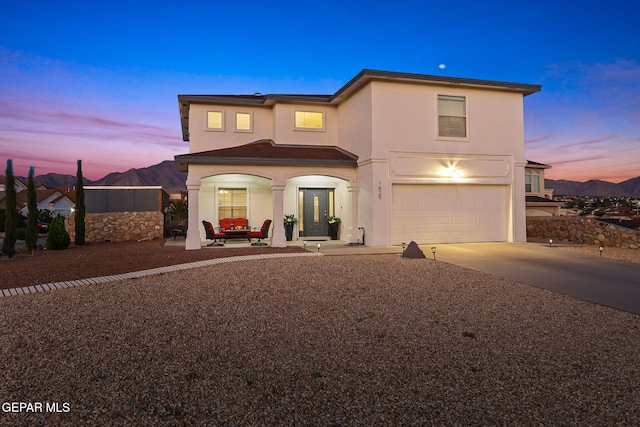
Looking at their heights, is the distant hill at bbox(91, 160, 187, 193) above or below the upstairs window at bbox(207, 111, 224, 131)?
above

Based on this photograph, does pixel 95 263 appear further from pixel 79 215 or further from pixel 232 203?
pixel 79 215

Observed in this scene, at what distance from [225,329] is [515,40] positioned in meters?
19.3

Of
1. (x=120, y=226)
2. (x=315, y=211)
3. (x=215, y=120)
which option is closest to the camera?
(x=315, y=211)

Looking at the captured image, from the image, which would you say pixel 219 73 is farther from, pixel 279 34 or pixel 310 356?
pixel 310 356

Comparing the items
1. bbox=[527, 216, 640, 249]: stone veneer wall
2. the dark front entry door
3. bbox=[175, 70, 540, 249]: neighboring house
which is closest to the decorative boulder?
bbox=[175, 70, 540, 249]: neighboring house

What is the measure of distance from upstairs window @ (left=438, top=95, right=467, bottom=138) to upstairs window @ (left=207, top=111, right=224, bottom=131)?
8.96 meters

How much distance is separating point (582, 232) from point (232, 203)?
14.1m

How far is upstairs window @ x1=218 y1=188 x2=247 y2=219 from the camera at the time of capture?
15.5 metres

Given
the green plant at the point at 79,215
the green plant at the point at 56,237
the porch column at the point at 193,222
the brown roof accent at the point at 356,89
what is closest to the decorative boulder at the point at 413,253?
the brown roof accent at the point at 356,89

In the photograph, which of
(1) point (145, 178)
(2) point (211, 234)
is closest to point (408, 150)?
(2) point (211, 234)

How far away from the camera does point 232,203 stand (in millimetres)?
15633

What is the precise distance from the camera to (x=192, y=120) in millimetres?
15734

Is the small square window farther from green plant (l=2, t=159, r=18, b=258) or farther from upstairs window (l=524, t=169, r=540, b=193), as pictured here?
upstairs window (l=524, t=169, r=540, b=193)

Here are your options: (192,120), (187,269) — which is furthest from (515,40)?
(187,269)
